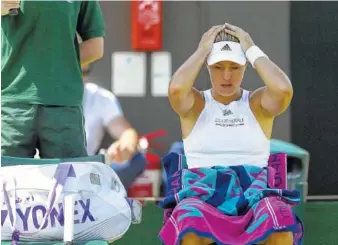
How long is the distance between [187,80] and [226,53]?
18cm

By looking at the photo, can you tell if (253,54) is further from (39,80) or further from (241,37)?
(39,80)

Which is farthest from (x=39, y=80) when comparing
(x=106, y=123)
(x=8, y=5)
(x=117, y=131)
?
(x=106, y=123)

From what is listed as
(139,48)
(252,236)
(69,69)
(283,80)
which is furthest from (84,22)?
(139,48)

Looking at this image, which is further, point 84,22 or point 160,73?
point 160,73

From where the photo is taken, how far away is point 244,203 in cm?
261

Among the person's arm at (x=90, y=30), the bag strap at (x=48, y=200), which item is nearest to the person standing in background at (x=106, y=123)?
the person's arm at (x=90, y=30)

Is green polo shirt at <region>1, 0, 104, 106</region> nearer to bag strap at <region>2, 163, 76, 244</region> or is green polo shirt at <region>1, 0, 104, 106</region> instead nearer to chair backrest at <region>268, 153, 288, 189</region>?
bag strap at <region>2, 163, 76, 244</region>

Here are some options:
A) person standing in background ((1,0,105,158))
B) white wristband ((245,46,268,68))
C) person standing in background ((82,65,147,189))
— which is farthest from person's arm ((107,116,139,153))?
white wristband ((245,46,268,68))

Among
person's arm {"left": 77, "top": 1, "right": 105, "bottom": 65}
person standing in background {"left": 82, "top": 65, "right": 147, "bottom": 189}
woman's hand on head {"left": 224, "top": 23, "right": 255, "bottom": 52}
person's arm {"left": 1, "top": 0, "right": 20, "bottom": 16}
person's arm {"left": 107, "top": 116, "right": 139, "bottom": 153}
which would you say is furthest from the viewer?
person standing in background {"left": 82, "top": 65, "right": 147, "bottom": 189}

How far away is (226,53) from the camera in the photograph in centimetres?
273

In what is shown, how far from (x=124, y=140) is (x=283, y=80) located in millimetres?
831

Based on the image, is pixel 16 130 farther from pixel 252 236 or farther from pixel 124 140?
pixel 252 236

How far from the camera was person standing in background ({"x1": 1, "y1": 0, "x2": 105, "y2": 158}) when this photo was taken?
2.81 meters

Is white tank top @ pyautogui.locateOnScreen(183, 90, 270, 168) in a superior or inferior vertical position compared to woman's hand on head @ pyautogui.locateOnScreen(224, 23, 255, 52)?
inferior
